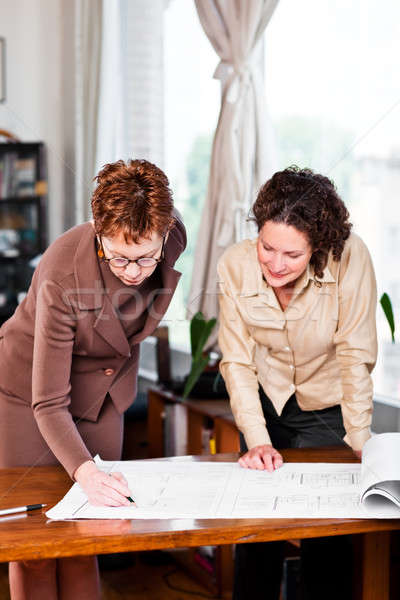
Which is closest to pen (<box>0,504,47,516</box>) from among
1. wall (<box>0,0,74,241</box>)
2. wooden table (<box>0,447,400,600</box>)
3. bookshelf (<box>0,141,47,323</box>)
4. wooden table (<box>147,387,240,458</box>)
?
wooden table (<box>0,447,400,600</box>)

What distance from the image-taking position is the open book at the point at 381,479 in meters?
1.24

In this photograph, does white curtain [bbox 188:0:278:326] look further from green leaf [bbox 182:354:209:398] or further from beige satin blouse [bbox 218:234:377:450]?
beige satin blouse [bbox 218:234:377:450]

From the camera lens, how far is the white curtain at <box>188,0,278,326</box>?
8.89 ft

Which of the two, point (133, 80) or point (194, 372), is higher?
point (133, 80)

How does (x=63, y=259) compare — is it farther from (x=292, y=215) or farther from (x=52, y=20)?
(x=52, y=20)

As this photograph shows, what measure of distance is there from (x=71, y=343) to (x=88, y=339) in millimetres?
97

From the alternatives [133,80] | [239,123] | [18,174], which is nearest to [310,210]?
[239,123]

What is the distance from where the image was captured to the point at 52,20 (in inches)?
184

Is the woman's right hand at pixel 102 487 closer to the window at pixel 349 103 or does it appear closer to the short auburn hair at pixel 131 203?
the short auburn hair at pixel 131 203

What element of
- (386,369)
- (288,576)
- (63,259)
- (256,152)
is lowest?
(288,576)

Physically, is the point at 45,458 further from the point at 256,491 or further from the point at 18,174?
the point at 18,174

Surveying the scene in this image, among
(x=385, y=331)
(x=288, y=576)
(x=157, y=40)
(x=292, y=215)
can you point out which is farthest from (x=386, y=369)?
(x=157, y=40)

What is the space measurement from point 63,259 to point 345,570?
37.5 inches

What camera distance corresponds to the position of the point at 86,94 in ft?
13.6
